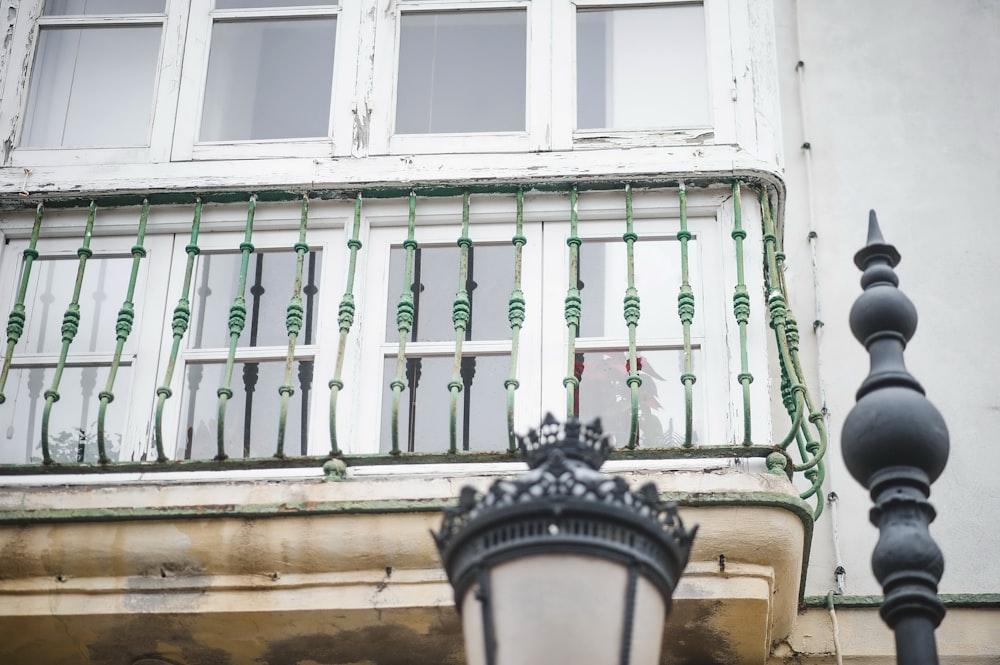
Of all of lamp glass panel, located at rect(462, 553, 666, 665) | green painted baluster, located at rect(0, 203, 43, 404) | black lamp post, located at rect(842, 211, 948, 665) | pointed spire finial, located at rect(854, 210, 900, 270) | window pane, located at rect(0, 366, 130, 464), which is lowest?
lamp glass panel, located at rect(462, 553, 666, 665)

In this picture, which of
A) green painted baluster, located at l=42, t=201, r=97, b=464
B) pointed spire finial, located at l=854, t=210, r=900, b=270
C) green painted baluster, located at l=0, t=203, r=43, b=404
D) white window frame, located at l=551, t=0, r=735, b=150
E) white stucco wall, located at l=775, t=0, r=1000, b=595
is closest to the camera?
pointed spire finial, located at l=854, t=210, r=900, b=270

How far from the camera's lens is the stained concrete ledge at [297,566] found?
6.08m

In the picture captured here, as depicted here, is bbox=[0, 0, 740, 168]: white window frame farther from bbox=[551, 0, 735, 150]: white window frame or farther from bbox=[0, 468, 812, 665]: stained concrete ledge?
bbox=[0, 468, 812, 665]: stained concrete ledge

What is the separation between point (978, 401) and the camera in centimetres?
791

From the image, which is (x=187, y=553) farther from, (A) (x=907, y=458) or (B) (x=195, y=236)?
(A) (x=907, y=458)

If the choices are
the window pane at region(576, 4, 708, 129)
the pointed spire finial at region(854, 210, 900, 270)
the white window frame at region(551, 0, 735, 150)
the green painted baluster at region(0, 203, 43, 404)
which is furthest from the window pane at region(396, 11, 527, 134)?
the pointed spire finial at region(854, 210, 900, 270)

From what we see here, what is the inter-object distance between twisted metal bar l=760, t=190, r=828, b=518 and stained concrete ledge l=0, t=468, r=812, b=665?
233 mm

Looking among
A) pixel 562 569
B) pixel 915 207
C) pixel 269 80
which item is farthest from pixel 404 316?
pixel 915 207

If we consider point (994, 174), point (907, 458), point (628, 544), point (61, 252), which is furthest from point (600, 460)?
point (994, 174)

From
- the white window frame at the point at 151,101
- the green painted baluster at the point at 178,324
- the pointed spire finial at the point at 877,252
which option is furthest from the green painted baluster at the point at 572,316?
the white window frame at the point at 151,101

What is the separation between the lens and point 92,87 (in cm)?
793

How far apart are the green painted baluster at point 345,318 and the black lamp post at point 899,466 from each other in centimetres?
247

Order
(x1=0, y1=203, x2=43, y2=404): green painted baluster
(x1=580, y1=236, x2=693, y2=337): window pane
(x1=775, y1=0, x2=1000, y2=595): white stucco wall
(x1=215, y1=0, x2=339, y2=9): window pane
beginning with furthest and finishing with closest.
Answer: (x1=215, y1=0, x2=339, y2=9): window pane
(x1=775, y1=0, x2=1000, y2=595): white stucco wall
(x1=580, y1=236, x2=693, y2=337): window pane
(x1=0, y1=203, x2=43, y2=404): green painted baluster

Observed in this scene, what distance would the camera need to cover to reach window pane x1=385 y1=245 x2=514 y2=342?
7004 mm
